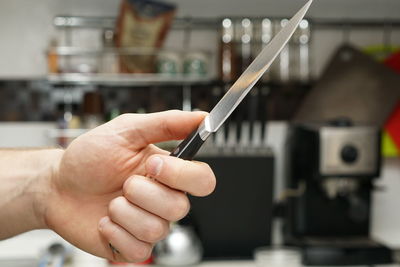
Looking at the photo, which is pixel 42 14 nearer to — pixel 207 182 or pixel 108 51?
pixel 108 51

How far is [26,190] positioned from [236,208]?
0.77m

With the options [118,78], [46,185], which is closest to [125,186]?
[46,185]

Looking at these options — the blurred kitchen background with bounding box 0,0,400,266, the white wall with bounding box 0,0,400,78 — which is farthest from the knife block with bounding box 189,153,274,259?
the white wall with bounding box 0,0,400,78

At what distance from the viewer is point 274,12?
1.78 metres

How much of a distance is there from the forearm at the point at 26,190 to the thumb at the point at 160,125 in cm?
16

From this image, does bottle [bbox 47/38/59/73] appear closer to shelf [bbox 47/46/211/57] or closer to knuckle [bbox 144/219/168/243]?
shelf [bbox 47/46/211/57]

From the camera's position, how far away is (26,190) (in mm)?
882

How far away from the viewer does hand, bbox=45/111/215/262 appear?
0.69 meters

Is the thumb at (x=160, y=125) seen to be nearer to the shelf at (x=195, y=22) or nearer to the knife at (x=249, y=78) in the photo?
the knife at (x=249, y=78)

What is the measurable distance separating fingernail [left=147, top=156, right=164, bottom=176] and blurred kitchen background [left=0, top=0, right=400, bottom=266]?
0.84m

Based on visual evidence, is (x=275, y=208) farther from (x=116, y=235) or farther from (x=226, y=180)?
(x=116, y=235)

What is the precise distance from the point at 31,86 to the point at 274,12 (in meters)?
0.79

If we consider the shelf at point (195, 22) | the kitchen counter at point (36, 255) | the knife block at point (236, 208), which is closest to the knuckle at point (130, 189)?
the kitchen counter at point (36, 255)

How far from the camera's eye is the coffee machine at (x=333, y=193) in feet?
4.80
